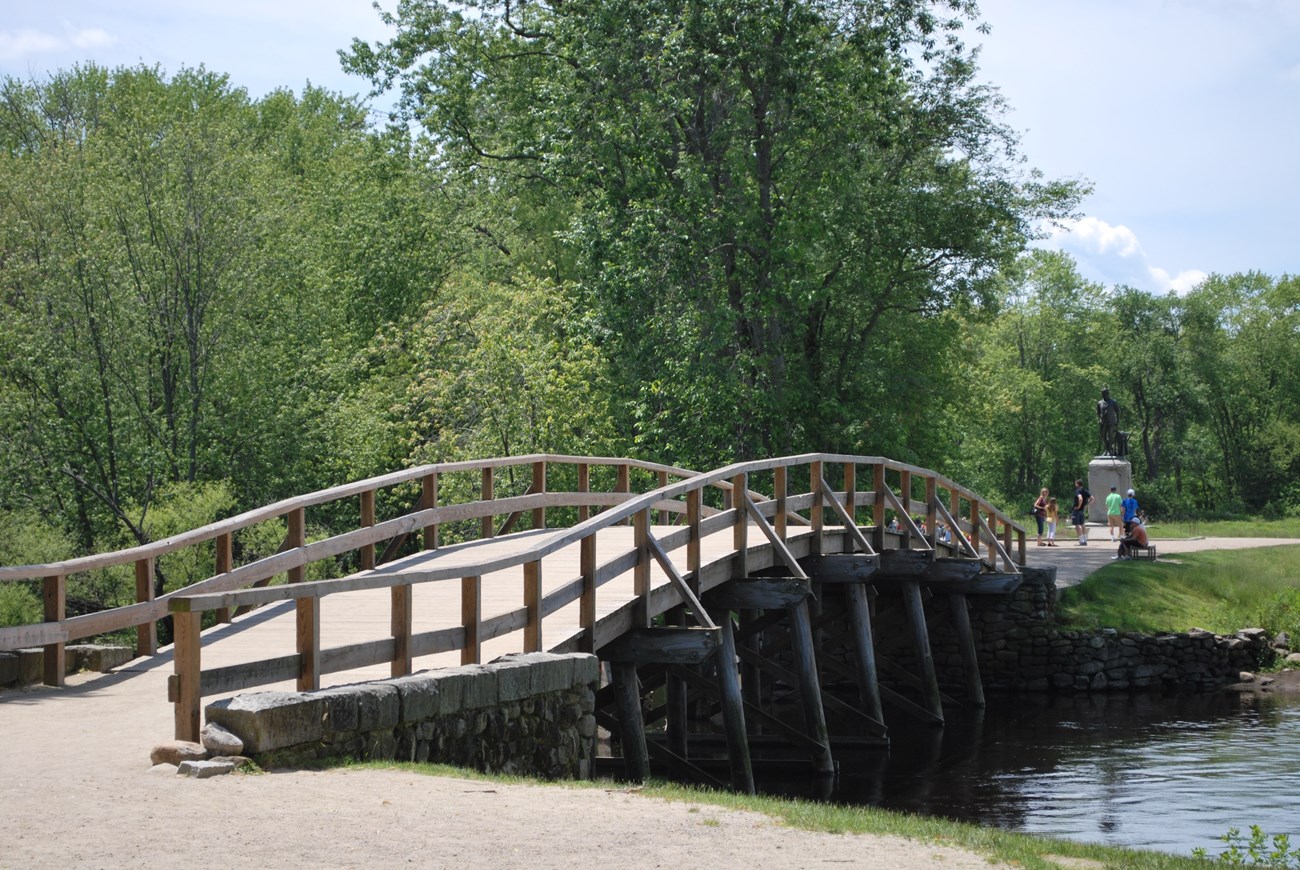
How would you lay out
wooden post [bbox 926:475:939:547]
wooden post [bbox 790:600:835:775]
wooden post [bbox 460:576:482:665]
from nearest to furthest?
wooden post [bbox 460:576:482:665], wooden post [bbox 790:600:835:775], wooden post [bbox 926:475:939:547]

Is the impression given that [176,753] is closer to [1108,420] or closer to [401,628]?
[401,628]

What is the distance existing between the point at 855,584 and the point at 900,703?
298 cm

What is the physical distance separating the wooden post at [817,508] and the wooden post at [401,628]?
29.8 ft

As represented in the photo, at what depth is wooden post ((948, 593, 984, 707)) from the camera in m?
23.8

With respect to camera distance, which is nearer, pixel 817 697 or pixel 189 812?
pixel 189 812

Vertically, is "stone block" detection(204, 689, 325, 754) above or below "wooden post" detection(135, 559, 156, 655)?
below

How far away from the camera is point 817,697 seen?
56.9 feet

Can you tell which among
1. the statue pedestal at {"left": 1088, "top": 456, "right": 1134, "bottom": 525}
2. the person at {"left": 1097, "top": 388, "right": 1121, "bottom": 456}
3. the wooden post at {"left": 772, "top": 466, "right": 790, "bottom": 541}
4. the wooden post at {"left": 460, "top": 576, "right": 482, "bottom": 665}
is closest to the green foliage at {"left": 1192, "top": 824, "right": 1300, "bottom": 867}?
the wooden post at {"left": 460, "top": 576, "right": 482, "bottom": 665}

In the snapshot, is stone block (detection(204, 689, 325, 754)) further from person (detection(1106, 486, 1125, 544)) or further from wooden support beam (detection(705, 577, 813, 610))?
person (detection(1106, 486, 1125, 544))

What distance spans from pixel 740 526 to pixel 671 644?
3.10m

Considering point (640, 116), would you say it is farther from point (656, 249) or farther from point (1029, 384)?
point (1029, 384)

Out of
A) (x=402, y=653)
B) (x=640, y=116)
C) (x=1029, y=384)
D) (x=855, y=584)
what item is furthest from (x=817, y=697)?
(x=1029, y=384)

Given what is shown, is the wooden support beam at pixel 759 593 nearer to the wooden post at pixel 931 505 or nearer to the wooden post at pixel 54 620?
the wooden post at pixel 931 505

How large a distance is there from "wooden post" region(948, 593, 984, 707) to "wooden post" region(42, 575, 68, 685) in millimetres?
15870
